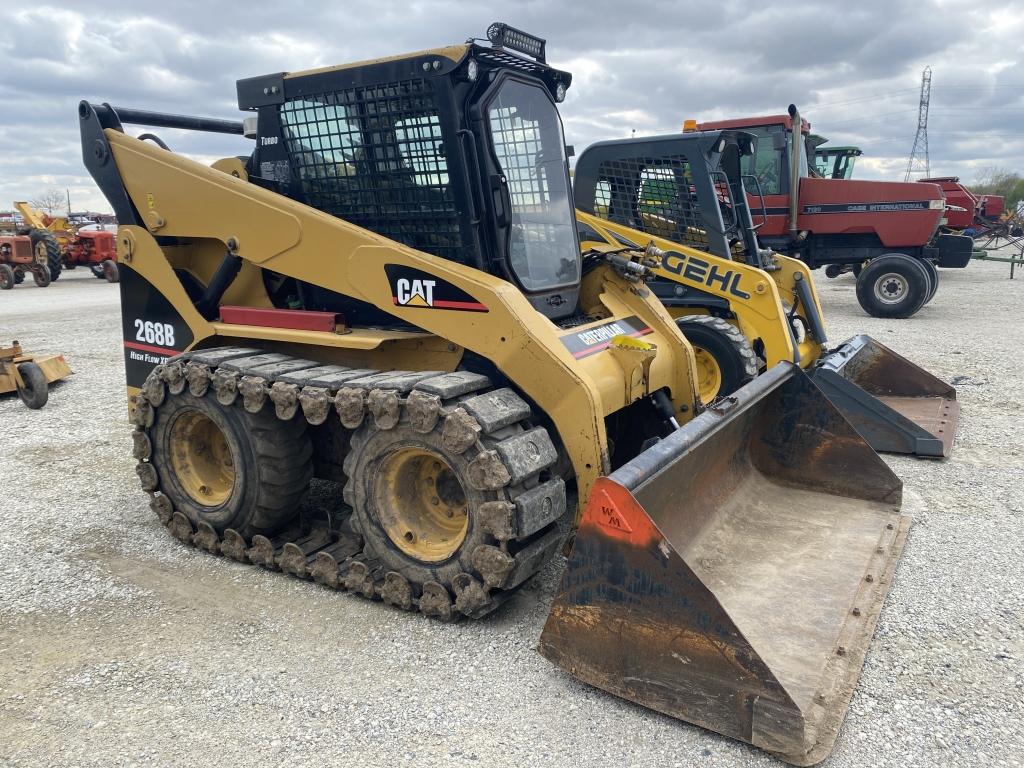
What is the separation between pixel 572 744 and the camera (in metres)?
2.78

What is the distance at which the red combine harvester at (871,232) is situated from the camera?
1362 centimetres

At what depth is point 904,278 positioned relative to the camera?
13828 millimetres

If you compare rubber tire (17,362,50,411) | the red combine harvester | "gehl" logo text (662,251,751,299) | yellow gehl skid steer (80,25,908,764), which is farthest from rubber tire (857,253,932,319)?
rubber tire (17,362,50,411)

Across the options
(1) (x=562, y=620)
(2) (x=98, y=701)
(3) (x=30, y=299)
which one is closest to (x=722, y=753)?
(1) (x=562, y=620)

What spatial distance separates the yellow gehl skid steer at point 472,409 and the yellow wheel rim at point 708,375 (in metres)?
1.84

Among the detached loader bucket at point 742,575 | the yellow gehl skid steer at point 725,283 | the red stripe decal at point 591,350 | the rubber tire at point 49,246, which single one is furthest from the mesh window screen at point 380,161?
the rubber tire at point 49,246

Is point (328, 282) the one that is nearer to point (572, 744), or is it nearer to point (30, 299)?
point (572, 744)

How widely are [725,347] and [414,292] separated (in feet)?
11.4

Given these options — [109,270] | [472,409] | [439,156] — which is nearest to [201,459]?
[472,409]

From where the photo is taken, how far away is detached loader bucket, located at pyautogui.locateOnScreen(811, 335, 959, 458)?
6.10 m

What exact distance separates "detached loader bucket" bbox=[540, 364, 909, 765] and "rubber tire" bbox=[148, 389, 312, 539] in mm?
1814

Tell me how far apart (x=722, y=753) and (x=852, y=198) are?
1307cm

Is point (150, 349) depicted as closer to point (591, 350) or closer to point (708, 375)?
point (591, 350)

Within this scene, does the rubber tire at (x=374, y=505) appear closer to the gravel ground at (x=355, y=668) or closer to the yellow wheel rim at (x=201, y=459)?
the gravel ground at (x=355, y=668)
